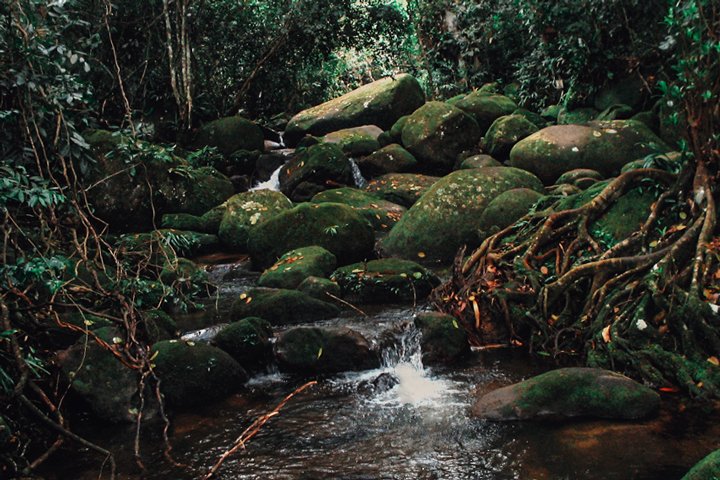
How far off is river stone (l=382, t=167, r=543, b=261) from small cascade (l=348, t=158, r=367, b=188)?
436 cm

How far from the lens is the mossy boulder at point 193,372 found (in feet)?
19.6

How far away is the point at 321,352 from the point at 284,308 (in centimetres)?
148

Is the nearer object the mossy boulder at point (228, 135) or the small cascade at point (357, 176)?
the small cascade at point (357, 176)

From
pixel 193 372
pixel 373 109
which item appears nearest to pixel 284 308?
pixel 193 372

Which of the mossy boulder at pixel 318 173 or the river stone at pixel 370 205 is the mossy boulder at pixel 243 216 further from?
the mossy boulder at pixel 318 173

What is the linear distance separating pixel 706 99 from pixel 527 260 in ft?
7.97

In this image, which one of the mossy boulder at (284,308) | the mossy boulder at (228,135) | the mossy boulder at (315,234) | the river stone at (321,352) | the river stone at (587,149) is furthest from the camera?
the mossy boulder at (228,135)

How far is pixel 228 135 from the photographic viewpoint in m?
17.7

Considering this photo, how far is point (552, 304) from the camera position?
685 centimetres

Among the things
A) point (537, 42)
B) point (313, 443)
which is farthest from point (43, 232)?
point (537, 42)

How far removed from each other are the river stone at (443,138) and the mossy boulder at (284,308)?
8.15 metres

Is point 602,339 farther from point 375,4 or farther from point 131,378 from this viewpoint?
point 375,4

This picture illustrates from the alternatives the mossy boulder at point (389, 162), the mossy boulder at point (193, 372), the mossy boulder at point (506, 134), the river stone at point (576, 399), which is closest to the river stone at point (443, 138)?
the mossy boulder at point (389, 162)

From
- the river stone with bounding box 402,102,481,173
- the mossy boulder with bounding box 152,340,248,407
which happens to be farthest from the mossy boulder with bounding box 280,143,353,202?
the mossy boulder with bounding box 152,340,248,407
